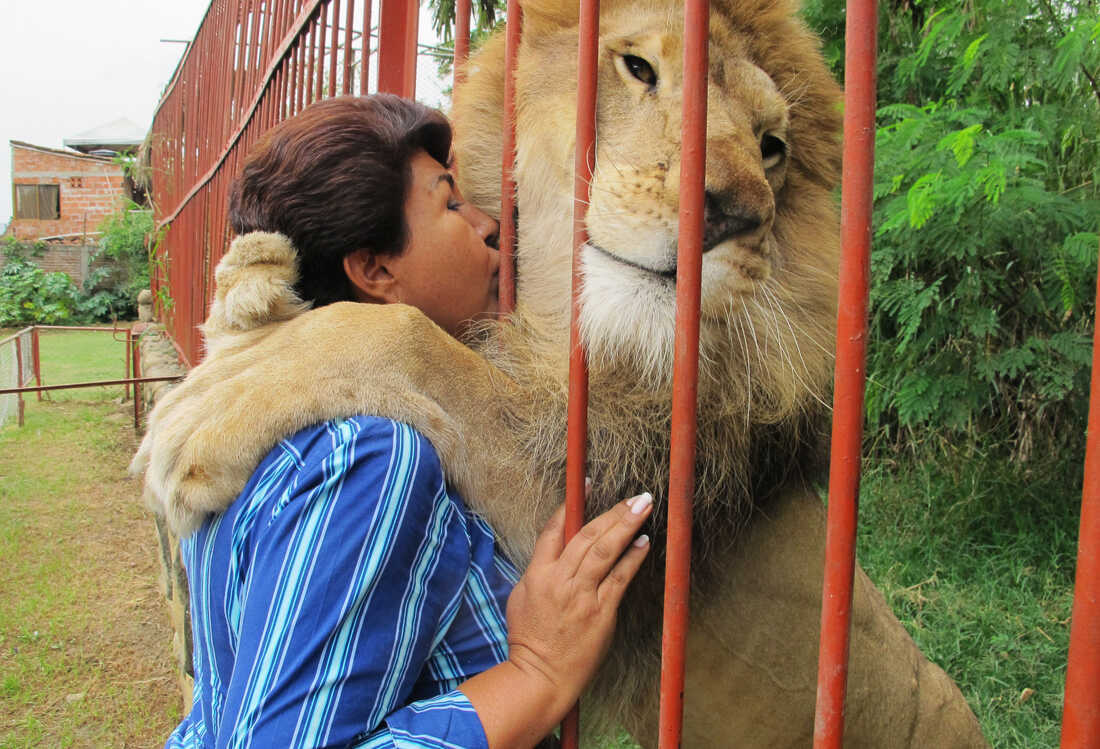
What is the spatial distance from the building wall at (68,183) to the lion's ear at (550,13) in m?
29.3

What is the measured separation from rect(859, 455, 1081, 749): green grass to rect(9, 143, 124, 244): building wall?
2830cm

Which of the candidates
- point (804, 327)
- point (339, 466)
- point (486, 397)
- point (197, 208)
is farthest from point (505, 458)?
point (197, 208)

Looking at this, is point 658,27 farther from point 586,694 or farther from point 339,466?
point 586,694

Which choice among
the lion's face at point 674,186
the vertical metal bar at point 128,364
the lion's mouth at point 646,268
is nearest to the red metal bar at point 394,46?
the lion's face at point 674,186

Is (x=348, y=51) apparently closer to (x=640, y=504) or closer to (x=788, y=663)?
(x=640, y=504)

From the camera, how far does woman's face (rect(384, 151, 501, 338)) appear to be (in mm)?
1561

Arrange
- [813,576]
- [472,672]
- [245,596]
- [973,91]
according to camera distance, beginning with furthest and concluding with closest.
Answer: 1. [973,91]
2. [813,576]
3. [472,672]
4. [245,596]

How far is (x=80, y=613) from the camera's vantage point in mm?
5152

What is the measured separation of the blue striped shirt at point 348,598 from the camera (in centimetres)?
103

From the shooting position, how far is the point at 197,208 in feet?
21.9

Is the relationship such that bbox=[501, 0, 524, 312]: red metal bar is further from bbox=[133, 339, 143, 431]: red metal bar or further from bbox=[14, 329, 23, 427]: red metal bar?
bbox=[14, 329, 23, 427]: red metal bar

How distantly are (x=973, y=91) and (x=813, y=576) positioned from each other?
9.78 ft

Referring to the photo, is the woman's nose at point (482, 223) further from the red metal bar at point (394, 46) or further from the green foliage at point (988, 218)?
the green foliage at point (988, 218)

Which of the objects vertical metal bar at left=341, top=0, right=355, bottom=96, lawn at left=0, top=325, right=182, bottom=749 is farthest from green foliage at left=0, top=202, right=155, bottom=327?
vertical metal bar at left=341, top=0, right=355, bottom=96
